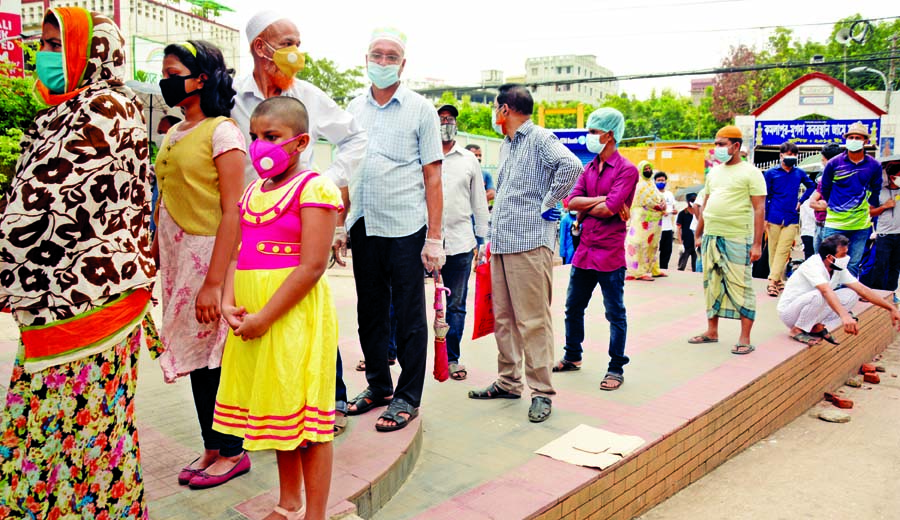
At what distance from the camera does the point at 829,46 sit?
48.2 m

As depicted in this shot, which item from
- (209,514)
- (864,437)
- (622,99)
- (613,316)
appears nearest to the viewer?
(209,514)

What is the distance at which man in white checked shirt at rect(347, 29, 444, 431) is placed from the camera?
145 inches

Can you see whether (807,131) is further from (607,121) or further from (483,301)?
(483,301)

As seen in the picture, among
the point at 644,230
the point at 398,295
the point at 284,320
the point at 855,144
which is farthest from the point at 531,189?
the point at 644,230


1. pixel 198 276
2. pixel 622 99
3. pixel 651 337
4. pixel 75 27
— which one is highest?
pixel 622 99

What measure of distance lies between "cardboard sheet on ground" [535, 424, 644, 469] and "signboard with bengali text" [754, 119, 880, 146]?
62.7 feet

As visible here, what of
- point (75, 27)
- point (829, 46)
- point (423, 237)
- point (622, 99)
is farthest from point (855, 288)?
point (622, 99)

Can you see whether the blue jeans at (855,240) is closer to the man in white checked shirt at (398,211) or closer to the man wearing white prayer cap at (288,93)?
the man in white checked shirt at (398,211)

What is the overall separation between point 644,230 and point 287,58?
7.12m

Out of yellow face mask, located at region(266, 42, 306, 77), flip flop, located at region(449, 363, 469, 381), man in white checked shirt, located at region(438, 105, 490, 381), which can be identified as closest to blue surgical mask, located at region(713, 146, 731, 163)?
man in white checked shirt, located at region(438, 105, 490, 381)

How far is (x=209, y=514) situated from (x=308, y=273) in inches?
42.8

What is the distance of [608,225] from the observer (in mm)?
4855

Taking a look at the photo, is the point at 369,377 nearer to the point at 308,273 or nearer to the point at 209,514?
the point at 209,514

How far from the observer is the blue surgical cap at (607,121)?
15.8 ft
